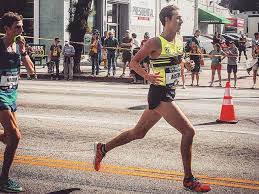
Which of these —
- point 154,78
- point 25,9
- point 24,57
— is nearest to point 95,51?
point 25,9

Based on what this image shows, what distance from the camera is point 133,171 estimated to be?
19.7 feet

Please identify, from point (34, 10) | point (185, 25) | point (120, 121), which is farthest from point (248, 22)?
point (120, 121)

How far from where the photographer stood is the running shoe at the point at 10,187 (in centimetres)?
519

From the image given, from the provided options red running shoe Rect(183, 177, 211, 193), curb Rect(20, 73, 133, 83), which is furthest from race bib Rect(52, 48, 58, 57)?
red running shoe Rect(183, 177, 211, 193)

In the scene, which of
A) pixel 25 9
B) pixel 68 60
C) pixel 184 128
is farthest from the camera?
pixel 25 9

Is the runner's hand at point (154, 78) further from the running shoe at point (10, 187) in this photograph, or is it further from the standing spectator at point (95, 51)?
the standing spectator at point (95, 51)

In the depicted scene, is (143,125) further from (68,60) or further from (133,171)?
(68,60)

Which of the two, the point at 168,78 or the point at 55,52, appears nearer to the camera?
the point at 168,78

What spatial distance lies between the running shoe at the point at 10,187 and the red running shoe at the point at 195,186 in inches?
72.0

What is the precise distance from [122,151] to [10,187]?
2237 mm

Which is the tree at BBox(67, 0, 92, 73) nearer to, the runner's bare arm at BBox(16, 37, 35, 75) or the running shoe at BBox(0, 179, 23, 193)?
the runner's bare arm at BBox(16, 37, 35, 75)

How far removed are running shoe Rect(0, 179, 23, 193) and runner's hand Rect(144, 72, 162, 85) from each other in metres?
1.86

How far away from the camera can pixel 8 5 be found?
98.2 feet

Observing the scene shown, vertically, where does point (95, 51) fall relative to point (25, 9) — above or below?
below
